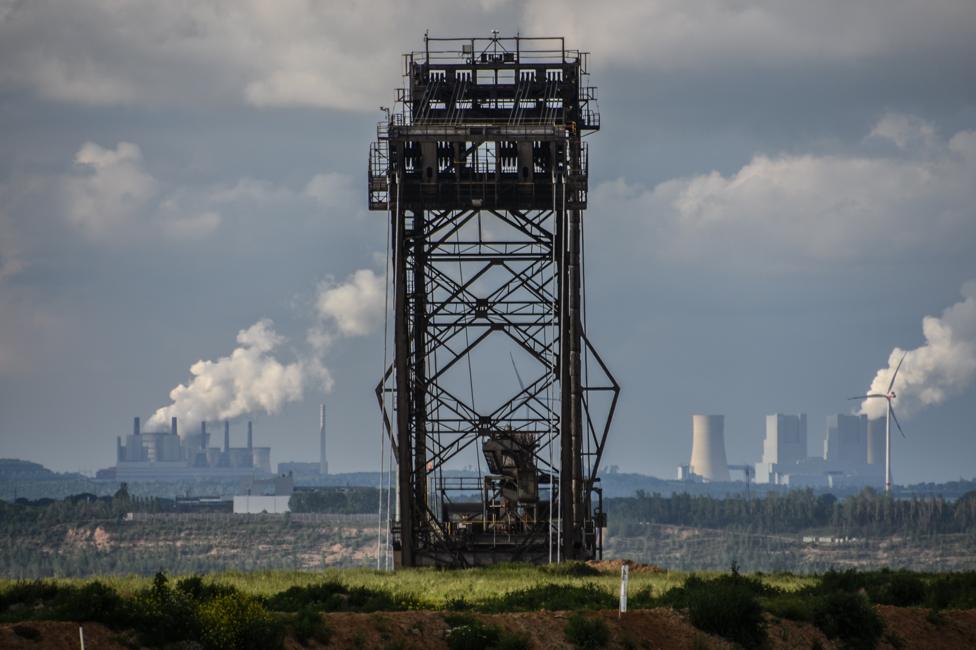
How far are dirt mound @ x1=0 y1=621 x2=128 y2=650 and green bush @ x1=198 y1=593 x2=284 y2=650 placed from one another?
166cm

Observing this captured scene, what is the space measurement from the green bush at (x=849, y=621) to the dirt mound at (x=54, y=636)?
17256 millimetres

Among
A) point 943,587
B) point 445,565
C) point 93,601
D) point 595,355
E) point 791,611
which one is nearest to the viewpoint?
point 93,601

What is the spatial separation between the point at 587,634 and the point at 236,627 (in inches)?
304

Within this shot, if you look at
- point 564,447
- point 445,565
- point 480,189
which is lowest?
point 445,565

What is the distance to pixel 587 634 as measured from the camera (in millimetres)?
38344

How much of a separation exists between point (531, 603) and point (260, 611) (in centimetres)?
1004

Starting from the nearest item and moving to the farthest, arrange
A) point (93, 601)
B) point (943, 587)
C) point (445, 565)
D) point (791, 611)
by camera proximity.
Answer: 1. point (93, 601)
2. point (791, 611)
3. point (943, 587)
4. point (445, 565)

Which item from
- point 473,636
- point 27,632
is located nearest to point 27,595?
point 27,632

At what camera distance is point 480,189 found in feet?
211

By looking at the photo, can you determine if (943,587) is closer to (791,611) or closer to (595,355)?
(791,611)

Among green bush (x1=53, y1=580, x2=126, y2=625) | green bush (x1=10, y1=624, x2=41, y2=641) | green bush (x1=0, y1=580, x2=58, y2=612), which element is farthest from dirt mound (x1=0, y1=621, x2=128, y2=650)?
green bush (x1=0, y1=580, x2=58, y2=612)

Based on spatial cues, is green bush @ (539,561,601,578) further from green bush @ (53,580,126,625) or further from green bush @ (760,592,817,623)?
green bush @ (53,580,126,625)

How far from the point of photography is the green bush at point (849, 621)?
141 feet

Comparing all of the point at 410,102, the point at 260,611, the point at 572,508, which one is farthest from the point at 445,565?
the point at 260,611
